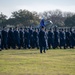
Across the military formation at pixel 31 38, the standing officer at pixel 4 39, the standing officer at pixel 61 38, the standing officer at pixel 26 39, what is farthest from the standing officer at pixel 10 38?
the standing officer at pixel 61 38

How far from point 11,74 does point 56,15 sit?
75313 millimetres

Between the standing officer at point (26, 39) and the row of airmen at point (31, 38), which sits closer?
the row of airmen at point (31, 38)

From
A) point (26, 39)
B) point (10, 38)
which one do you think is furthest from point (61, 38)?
point (10, 38)

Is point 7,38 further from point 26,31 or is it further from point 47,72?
point 47,72

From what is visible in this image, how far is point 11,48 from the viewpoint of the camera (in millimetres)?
31609

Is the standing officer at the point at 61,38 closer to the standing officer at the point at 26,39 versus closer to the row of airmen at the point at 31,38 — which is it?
the row of airmen at the point at 31,38

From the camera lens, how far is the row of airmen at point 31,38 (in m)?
30.3

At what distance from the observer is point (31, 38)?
3116 centimetres

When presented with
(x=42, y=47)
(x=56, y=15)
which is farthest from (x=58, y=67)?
(x=56, y=15)

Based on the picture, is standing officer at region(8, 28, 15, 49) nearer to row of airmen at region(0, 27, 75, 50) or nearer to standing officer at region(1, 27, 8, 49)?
row of airmen at region(0, 27, 75, 50)

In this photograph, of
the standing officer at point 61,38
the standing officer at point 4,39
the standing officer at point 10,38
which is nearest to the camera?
the standing officer at point 4,39

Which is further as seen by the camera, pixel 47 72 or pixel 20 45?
pixel 20 45

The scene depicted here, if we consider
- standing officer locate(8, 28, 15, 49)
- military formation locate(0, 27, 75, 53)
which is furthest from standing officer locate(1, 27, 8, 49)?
standing officer locate(8, 28, 15, 49)

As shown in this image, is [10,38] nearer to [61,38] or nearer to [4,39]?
[4,39]
